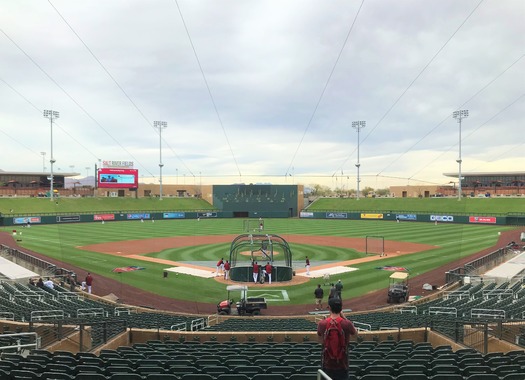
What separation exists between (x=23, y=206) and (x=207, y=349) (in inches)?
3325

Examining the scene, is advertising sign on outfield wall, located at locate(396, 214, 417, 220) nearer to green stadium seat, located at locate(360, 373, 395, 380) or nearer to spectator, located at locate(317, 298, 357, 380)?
green stadium seat, located at locate(360, 373, 395, 380)

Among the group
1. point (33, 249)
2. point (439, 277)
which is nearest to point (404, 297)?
point (439, 277)

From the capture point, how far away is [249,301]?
21.0 metres

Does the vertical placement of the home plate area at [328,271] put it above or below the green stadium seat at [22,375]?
below

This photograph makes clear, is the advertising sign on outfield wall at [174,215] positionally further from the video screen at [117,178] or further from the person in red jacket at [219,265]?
the person in red jacket at [219,265]

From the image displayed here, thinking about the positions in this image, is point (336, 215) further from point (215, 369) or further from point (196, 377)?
point (196, 377)

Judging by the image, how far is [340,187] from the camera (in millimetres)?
158500

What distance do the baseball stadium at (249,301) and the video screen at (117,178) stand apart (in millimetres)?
13385

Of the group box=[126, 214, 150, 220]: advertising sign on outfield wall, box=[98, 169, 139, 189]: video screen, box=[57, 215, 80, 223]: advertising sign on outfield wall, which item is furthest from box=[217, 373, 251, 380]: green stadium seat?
box=[98, 169, 139, 189]: video screen

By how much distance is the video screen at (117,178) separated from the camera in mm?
86938

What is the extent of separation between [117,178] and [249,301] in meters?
74.9

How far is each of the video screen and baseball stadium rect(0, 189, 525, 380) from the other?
13385 millimetres

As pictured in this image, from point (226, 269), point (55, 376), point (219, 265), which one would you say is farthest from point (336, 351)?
point (219, 265)

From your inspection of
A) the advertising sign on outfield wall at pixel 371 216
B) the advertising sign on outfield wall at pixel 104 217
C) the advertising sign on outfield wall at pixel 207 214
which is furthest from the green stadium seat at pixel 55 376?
the advertising sign on outfield wall at pixel 207 214
